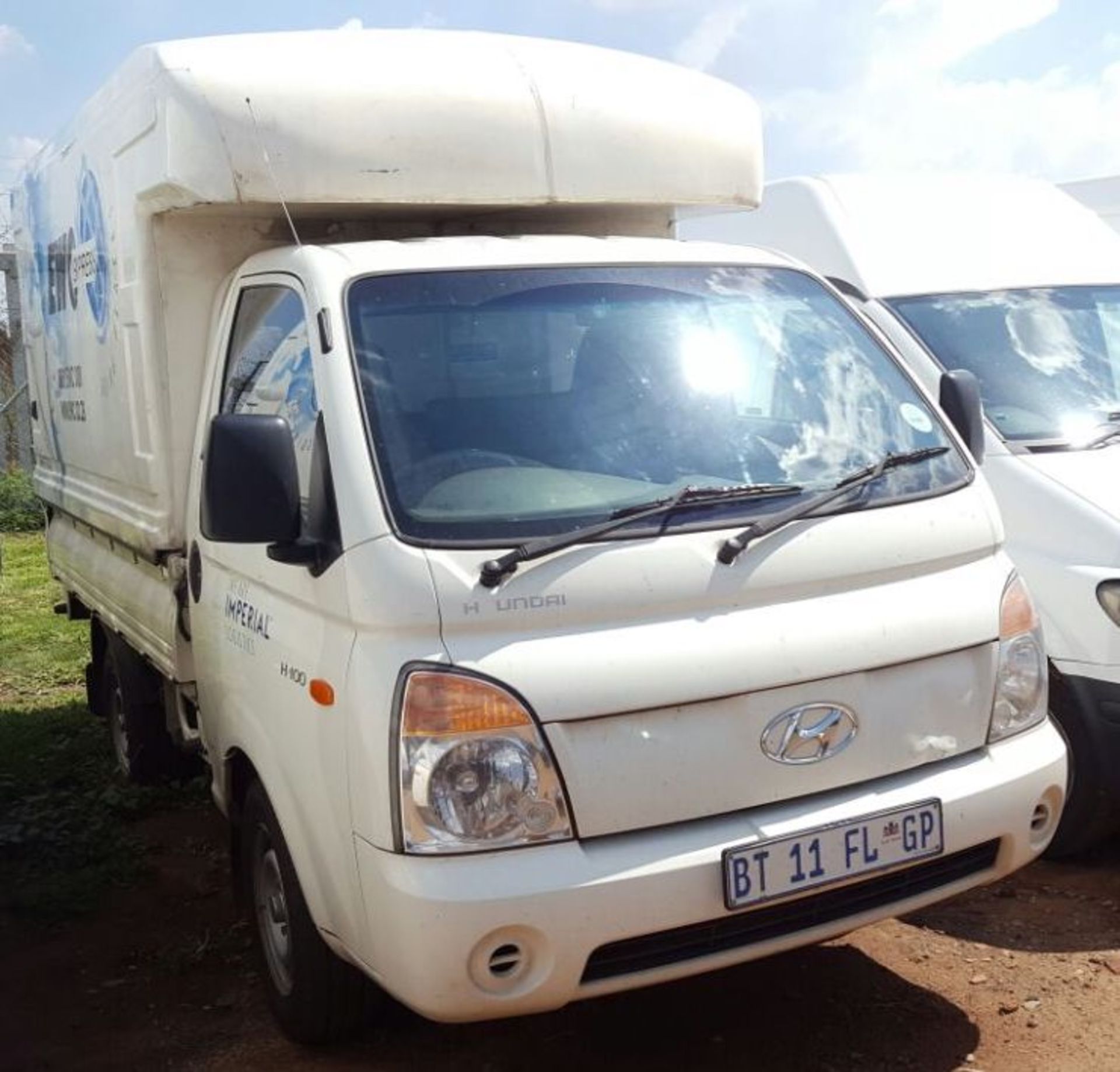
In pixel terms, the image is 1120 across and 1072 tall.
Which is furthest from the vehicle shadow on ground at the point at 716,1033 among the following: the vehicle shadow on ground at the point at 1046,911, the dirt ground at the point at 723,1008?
the vehicle shadow on ground at the point at 1046,911

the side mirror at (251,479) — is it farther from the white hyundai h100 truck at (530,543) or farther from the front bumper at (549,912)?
the front bumper at (549,912)

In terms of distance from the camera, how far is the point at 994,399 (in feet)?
17.1

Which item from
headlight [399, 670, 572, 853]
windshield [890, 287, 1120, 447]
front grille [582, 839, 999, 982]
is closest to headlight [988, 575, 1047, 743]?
front grille [582, 839, 999, 982]

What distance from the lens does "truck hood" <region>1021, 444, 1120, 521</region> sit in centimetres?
456

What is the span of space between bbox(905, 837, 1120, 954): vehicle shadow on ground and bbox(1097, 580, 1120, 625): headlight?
906 mm

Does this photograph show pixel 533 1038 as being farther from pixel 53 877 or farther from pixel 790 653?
pixel 53 877

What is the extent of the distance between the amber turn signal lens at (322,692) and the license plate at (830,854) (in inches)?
37.1

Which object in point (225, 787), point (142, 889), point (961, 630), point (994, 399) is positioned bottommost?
point (142, 889)

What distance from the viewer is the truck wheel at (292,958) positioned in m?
3.50

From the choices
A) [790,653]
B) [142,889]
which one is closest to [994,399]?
[790,653]

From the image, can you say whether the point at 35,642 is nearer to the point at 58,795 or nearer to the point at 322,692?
the point at 58,795

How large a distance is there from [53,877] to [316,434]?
2577mm

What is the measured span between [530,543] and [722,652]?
1.63 feet

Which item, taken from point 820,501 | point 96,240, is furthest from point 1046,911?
point 96,240
